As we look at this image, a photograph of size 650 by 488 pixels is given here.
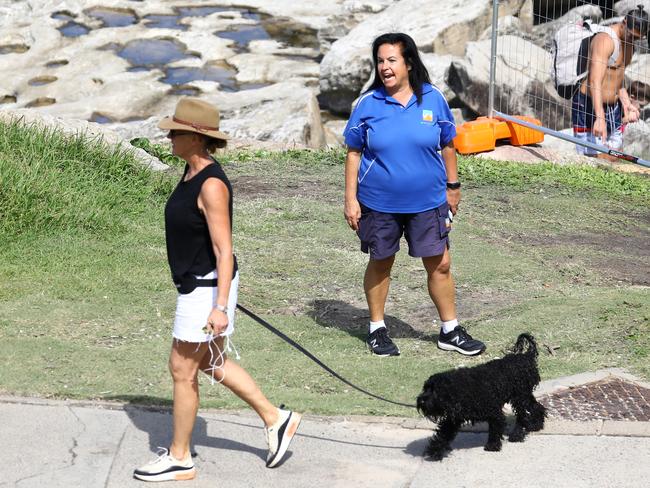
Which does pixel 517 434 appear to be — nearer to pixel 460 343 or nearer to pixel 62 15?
pixel 460 343

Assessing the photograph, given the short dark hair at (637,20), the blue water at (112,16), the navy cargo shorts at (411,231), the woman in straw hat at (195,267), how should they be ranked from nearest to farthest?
the woman in straw hat at (195,267)
the navy cargo shorts at (411,231)
the short dark hair at (637,20)
the blue water at (112,16)

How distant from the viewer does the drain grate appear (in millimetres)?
5480

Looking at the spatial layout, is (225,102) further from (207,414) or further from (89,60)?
(207,414)

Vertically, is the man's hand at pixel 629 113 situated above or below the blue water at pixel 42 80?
above

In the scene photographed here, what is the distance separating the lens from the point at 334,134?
49.3 feet

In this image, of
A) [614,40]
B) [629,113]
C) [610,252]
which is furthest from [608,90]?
[610,252]

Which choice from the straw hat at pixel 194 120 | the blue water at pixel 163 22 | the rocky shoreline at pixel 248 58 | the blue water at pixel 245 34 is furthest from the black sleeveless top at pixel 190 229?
the blue water at pixel 163 22

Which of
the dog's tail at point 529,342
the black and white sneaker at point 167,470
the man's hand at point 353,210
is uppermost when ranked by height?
the man's hand at point 353,210

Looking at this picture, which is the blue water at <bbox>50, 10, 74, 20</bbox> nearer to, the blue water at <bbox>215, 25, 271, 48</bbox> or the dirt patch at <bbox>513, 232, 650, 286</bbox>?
the blue water at <bbox>215, 25, 271, 48</bbox>

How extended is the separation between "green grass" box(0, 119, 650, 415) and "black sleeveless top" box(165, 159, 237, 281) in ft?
4.15

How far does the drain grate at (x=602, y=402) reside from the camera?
5.48 meters

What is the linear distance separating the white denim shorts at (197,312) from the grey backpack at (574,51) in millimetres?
7148

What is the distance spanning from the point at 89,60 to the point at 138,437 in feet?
45.7

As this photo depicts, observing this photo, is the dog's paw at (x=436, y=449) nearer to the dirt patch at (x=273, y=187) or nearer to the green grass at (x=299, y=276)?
the green grass at (x=299, y=276)
